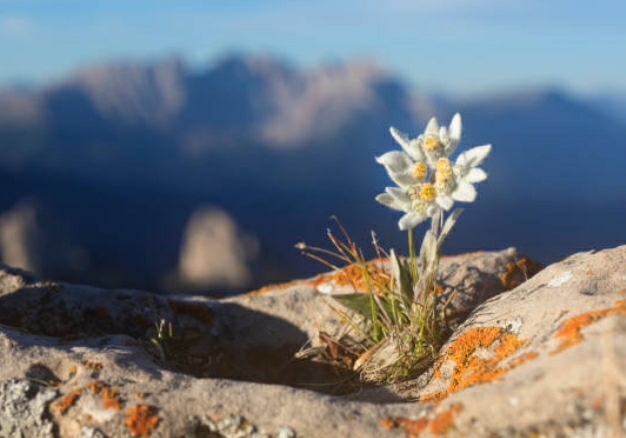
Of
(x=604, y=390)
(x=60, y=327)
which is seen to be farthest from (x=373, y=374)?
(x=60, y=327)

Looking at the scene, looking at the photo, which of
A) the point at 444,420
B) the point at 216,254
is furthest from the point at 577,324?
the point at 216,254

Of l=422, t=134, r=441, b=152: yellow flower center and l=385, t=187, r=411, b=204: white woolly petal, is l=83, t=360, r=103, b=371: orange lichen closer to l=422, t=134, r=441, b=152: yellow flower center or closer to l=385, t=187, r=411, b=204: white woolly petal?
l=385, t=187, r=411, b=204: white woolly petal

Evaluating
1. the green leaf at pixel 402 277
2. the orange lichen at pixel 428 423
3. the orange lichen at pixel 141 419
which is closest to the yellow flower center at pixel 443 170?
the green leaf at pixel 402 277

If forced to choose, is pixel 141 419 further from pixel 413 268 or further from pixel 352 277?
pixel 352 277

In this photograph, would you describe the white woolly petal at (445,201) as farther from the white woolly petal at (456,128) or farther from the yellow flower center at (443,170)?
the white woolly petal at (456,128)

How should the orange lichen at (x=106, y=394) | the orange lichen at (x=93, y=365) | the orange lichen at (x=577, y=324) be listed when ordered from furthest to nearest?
the orange lichen at (x=93, y=365)
the orange lichen at (x=106, y=394)
the orange lichen at (x=577, y=324)

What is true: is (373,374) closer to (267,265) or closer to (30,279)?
(30,279)

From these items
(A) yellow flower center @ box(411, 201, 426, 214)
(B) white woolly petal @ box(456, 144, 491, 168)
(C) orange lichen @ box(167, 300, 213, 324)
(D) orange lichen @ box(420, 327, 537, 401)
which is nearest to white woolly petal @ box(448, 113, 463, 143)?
(B) white woolly petal @ box(456, 144, 491, 168)
